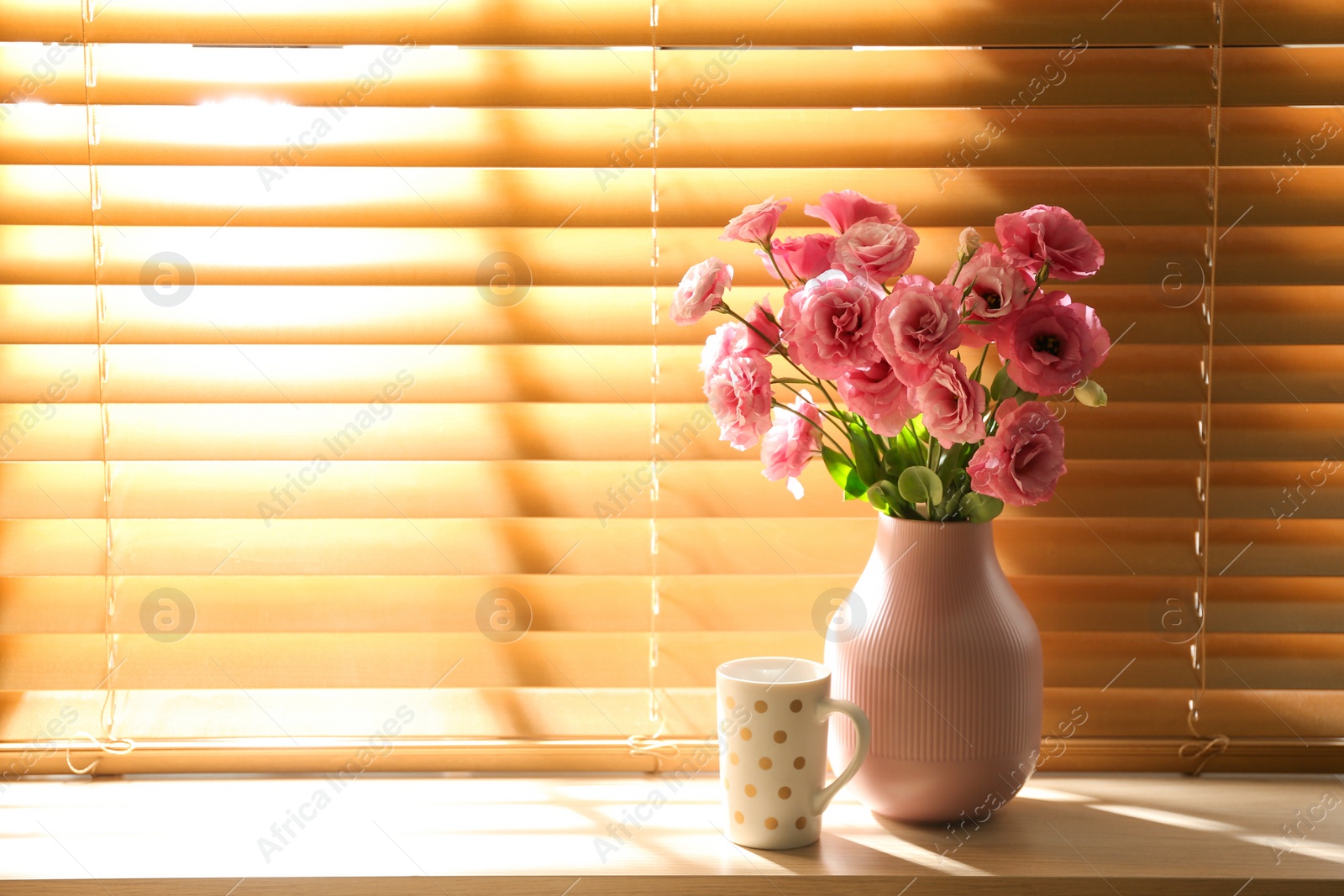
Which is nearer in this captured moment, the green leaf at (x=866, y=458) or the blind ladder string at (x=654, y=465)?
Result: the green leaf at (x=866, y=458)

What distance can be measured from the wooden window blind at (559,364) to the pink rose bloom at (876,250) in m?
0.23

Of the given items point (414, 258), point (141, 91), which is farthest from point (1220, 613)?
point (141, 91)

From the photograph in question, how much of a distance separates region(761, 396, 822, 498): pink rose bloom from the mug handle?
221mm

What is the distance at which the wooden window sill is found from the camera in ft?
2.90

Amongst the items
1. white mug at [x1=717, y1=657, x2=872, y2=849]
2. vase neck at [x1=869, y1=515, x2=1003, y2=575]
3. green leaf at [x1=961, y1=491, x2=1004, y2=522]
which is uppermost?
green leaf at [x1=961, y1=491, x2=1004, y2=522]

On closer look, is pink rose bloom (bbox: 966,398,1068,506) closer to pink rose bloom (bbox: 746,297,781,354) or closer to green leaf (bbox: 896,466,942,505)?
green leaf (bbox: 896,466,942,505)

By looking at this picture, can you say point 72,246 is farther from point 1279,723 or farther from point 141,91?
point 1279,723

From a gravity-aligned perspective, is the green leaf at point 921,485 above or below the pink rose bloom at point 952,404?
below

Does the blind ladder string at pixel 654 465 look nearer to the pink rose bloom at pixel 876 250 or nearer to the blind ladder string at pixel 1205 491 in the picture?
the pink rose bloom at pixel 876 250

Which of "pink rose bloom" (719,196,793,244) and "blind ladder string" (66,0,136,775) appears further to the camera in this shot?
A: "blind ladder string" (66,0,136,775)

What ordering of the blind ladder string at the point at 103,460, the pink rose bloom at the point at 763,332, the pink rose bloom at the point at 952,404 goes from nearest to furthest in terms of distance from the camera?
the pink rose bloom at the point at 952,404 → the pink rose bloom at the point at 763,332 → the blind ladder string at the point at 103,460

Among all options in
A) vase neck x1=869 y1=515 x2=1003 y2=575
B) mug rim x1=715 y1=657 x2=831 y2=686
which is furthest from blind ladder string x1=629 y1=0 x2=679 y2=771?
vase neck x1=869 y1=515 x2=1003 y2=575

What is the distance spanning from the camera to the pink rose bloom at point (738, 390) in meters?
0.89

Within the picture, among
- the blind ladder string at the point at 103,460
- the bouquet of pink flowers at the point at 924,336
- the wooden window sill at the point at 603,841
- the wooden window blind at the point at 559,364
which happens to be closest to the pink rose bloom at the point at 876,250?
the bouquet of pink flowers at the point at 924,336
